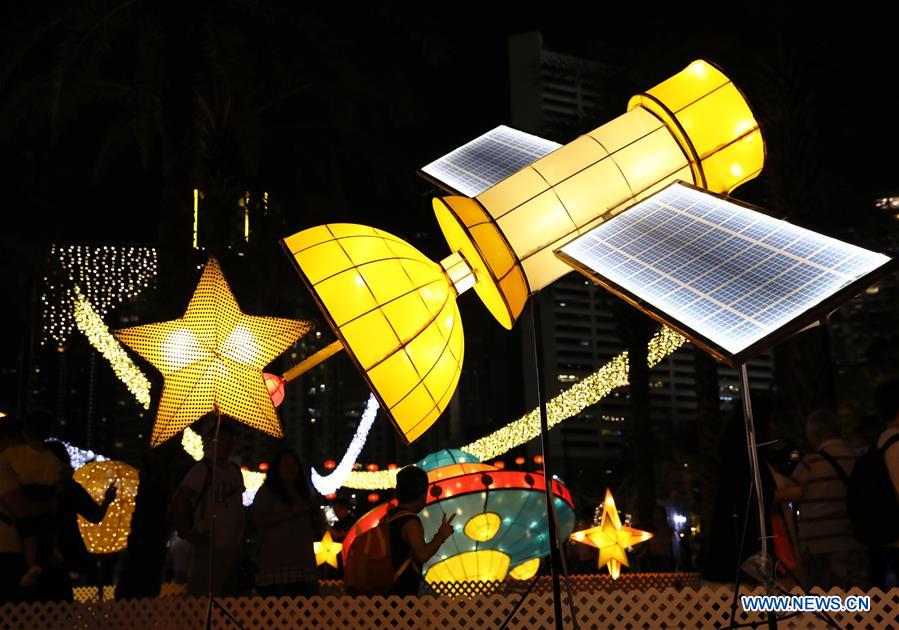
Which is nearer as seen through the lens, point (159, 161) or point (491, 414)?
point (159, 161)

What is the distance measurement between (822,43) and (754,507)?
9.23 meters

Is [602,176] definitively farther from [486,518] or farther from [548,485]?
[486,518]

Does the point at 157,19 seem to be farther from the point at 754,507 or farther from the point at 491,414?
the point at 491,414

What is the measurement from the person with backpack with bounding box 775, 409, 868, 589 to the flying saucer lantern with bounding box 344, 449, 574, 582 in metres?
3.79

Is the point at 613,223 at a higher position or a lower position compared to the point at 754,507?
higher

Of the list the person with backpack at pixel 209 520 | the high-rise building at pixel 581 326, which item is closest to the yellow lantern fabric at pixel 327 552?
the high-rise building at pixel 581 326

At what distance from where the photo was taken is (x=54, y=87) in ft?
42.6

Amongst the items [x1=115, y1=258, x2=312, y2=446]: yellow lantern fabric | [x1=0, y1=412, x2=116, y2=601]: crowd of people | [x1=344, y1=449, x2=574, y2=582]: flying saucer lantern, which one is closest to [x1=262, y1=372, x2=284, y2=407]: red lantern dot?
[x1=115, y1=258, x2=312, y2=446]: yellow lantern fabric

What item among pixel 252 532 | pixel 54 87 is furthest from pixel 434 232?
pixel 252 532

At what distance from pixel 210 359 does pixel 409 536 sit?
169 cm

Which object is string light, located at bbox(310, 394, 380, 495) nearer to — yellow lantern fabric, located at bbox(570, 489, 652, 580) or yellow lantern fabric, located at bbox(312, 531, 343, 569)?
yellow lantern fabric, located at bbox(312, 531, 343, 569)

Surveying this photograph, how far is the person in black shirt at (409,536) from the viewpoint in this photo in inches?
248

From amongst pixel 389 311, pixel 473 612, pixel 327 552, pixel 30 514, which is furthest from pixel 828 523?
pixel 327 552

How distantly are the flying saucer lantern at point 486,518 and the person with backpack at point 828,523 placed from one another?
379cm
